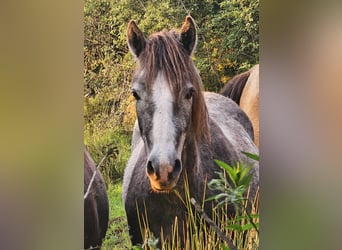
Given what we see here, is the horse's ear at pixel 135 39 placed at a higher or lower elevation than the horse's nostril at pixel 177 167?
higher

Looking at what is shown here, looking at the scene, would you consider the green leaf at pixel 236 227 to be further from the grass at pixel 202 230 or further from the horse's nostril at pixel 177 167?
the horse's nostril at pixel 177 167

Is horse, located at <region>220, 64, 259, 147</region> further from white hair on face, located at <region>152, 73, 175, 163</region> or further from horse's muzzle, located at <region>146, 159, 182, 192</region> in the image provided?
horse's muzzle, located at <region>146, 159, 182, 192</region>

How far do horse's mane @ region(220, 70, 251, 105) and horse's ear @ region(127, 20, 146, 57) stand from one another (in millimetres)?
481

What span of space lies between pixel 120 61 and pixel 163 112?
39cm

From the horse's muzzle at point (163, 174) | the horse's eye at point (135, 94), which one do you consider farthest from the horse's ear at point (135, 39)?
the horse's muzzle at point (163, 174)

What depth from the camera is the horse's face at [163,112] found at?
2.52 meters

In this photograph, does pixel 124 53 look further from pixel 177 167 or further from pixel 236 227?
pixel 236 227

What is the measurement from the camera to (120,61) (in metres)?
2.68

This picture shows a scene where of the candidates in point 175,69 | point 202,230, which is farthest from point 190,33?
point 202,230
